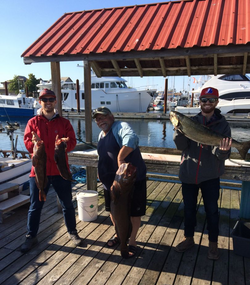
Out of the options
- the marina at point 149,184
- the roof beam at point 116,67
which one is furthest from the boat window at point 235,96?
the roof beam at point 116,67

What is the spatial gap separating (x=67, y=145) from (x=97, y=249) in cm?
162

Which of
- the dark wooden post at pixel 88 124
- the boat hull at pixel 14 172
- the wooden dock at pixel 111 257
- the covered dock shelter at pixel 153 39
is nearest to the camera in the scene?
the wooden dock at pixel 111 257

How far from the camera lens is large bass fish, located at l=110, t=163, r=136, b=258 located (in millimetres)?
2412

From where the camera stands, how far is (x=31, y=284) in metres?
2.79

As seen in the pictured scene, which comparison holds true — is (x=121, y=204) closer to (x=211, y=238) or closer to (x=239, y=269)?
(x=211, y=238)

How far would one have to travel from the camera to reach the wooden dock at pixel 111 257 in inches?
114

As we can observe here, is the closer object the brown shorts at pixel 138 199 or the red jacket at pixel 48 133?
the brown shorts at pixel 138 199

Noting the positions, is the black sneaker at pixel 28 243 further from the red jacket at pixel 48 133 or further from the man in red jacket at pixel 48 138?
the red jacket at pixel 48 133

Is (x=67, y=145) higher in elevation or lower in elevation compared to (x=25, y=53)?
lower

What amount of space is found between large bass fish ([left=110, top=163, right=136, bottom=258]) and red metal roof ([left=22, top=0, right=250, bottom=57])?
2.42m

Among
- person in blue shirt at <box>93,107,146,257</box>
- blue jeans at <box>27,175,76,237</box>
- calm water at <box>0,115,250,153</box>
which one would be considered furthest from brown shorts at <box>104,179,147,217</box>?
calm water at <box>0,115,250,153</box>

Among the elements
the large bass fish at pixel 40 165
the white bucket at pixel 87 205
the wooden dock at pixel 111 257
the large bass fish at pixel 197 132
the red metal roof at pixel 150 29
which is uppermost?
the red metal roof at pixel 150 29

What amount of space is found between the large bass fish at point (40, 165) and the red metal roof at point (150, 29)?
2.21 m

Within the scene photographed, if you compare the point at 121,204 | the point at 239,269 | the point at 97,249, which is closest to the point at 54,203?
the point at 97,249
